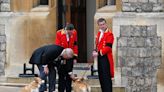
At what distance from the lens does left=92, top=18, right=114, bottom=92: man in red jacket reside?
1079 cm

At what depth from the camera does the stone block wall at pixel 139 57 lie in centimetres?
1305

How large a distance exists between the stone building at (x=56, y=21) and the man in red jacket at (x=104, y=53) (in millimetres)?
2210

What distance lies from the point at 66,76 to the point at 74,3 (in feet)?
14.7

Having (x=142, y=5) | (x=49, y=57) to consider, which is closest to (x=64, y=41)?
(x=49, y=57)

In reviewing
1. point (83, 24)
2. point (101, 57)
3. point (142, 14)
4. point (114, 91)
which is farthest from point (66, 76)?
point (83, 24)

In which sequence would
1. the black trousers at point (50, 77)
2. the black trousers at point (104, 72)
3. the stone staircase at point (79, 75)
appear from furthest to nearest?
1. the stone staircase at point (79, 75)
2. the black trousers at point (50, 77)
3. the black trousers at point (104, 72)

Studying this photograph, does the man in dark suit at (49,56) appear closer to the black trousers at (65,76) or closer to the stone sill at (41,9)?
the black trousers at (65,76)

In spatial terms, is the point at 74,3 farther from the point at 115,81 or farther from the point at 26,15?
the point at 115,81

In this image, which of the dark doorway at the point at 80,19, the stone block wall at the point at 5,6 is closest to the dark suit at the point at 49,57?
the stone block wall at the point at 5,6

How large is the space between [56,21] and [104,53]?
362cm

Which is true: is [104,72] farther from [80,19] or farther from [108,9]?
[80,19]

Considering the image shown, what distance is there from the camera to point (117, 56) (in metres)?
13.2

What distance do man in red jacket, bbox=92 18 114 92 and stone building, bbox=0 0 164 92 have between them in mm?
2210

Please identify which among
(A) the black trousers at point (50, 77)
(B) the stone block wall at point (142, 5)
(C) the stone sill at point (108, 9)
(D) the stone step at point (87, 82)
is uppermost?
(B) the stone block wall at point (142, 5)
